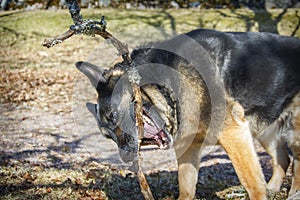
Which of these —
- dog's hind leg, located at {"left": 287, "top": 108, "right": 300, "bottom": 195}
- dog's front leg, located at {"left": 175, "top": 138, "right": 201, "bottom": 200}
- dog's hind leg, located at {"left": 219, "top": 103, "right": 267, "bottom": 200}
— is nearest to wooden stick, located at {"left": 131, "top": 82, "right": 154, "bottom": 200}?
dog's hind leg, located at {"left": 219, "top": 103, "right": 267, "bottom": 200}

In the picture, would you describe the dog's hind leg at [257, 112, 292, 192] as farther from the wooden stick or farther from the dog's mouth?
the wooden stick

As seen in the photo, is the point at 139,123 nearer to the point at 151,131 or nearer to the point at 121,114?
the point at 121,114

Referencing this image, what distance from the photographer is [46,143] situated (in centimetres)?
784

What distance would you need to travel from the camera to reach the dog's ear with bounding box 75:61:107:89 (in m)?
4.10

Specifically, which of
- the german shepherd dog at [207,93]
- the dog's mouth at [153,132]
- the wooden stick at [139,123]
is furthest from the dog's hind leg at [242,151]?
the wooden stick at [139,123]

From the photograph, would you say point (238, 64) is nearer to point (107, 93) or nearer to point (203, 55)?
point (203, 55)

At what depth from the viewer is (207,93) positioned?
4301mm

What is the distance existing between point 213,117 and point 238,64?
771 millimetres

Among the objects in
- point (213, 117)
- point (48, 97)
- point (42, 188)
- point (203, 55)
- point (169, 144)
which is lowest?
point (48, 97)

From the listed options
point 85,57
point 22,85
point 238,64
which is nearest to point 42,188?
point 238,64

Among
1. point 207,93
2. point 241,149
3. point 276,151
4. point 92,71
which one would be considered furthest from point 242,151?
point 92,71

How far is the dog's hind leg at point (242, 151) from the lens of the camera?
4.27m

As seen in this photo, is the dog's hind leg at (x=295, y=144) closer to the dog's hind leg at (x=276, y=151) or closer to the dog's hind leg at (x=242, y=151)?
the dog's hind leg at (x=276, y=151)

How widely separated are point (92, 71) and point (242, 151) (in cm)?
191
